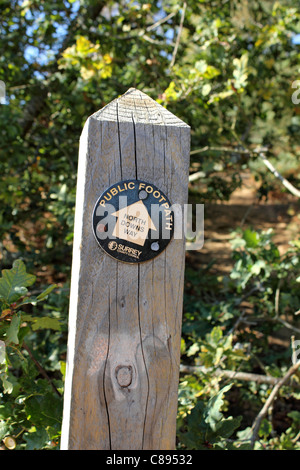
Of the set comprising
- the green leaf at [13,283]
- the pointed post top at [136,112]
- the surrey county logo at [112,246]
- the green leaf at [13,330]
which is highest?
the pointed post top at [136,112]

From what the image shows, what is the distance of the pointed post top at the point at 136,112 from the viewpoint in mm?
1153

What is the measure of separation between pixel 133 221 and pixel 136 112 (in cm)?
31

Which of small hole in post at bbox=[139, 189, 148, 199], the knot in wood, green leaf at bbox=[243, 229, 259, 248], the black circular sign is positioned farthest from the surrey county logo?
green leaf at bbox=[243, 229, 259, 248]

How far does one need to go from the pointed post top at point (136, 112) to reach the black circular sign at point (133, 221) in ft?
0.57

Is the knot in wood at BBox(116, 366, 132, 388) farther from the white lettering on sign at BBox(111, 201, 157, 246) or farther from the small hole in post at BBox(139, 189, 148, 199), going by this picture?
the small hole in post at BBox(139, 189, 148, 199)

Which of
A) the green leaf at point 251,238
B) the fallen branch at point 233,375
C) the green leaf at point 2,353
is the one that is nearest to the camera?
the green leaf at point 2,353

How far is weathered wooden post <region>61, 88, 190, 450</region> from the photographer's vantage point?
1.10 metres

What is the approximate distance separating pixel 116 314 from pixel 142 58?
3744 mm

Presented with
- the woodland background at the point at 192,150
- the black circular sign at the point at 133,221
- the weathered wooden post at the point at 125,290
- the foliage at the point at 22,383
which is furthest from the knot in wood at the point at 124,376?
the woodland background at the point at 192,150

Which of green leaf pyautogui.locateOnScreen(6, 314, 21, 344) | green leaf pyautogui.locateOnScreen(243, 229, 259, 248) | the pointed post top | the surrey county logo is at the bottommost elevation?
green leaf pyautogui.locateOnScreen(6, 314, 21, 344)

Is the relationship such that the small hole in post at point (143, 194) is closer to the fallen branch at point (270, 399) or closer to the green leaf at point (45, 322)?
the green leaf at point (45, 322)

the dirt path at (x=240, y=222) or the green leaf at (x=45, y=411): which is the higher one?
the dirt path at (x=240, y=222)
